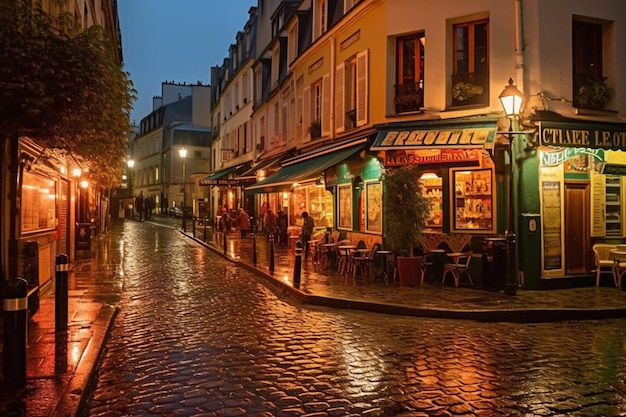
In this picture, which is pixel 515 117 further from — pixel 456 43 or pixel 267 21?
pixel 267 21

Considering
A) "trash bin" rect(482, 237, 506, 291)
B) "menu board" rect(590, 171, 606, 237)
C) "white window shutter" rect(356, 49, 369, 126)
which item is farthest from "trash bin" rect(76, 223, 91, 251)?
"menu board" rect(590, 171, 606, 237)

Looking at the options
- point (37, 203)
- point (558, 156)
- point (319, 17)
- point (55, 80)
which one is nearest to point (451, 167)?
point (558, 156)

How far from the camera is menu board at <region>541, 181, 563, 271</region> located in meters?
12.1

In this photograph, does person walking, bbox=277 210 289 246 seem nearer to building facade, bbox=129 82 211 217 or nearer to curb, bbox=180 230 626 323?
curb, bbox=180 230 626 323

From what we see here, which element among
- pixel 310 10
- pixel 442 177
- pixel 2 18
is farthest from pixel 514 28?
pixel 310 10

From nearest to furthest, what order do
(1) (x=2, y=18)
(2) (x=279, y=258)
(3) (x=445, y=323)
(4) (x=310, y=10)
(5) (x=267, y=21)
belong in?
1. (1) (x=2, y=18)
2. (3) (x=445, y=323)
3. (2) (x=279, y=258)
4. (4) (x=310, y=10)
5. (5) (x=267, y=21)

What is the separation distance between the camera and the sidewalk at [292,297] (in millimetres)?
5297

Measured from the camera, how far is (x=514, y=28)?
12.2 meters

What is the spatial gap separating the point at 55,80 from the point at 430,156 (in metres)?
8.53

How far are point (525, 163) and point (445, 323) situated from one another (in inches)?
183

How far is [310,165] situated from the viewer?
16.3 metres

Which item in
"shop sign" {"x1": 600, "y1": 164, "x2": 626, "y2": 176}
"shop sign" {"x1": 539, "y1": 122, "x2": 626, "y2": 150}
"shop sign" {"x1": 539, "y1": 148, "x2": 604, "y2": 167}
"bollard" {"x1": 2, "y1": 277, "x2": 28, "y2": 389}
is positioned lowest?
"bollard" {"x1": 2, "y1": 277, "x2": 28, "y2": 389}

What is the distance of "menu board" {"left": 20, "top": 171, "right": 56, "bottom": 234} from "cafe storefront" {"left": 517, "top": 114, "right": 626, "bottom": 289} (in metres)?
9.29

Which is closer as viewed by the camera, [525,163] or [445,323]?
[445,323]
